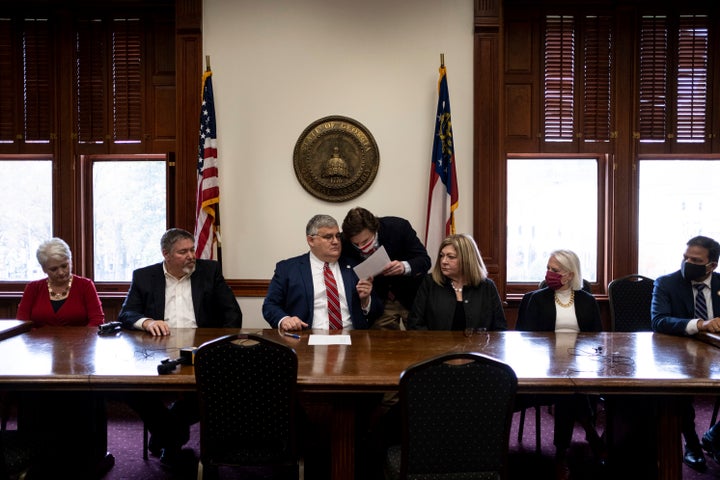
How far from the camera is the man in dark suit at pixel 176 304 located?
350 centimetres

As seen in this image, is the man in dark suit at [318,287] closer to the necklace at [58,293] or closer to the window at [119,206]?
the necklace at [58,293]

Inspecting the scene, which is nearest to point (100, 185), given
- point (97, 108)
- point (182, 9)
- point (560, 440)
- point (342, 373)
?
point (97, 108)

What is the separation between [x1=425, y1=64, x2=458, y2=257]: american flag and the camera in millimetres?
4805

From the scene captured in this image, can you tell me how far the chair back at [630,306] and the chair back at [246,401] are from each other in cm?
309

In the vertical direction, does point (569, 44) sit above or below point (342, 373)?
above

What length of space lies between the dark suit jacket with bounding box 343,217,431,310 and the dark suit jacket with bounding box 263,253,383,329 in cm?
33

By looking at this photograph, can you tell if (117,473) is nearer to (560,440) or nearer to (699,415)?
(560,440)

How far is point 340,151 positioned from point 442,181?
919 mm

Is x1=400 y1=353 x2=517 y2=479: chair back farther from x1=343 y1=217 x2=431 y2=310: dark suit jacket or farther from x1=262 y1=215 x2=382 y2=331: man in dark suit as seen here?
x1=343 y1=217 x2=431 y2=310: dark suit jacket

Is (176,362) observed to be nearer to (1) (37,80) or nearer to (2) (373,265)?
(2) (373,265)

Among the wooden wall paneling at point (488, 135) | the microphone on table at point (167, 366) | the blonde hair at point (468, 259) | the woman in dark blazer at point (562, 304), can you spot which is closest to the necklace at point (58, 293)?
the microphone on table at point (167, 366)

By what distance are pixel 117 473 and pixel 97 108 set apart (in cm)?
334

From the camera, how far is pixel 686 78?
5242mm

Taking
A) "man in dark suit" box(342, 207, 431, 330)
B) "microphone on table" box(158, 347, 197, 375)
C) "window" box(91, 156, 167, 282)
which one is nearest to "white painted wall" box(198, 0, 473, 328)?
"man in dark suit" box(342, 207, 431, 330)
